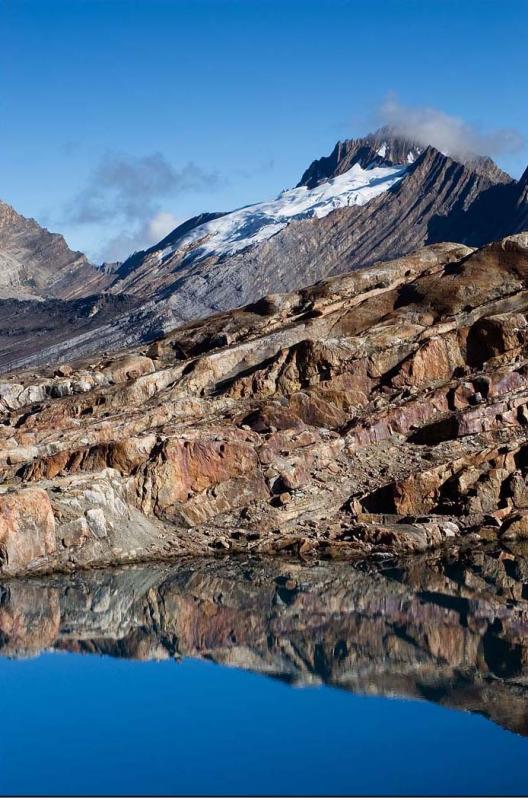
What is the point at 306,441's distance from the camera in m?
54.7

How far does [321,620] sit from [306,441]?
61.8 ft

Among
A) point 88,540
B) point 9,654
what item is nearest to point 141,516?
point 88,540

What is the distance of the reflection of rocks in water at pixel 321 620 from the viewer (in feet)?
98.8

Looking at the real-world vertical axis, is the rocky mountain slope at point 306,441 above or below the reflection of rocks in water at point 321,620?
above

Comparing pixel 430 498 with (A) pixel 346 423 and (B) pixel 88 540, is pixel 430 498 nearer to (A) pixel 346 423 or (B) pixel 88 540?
(A) pixel 346 423

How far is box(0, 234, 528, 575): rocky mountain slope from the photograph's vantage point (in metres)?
47.8

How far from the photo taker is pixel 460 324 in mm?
64312

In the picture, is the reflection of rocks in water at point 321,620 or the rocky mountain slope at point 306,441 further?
the rocky mountain slope at point 306,441

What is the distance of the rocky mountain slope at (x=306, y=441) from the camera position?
47.8 meters

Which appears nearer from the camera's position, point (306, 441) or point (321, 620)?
point (321, 620)

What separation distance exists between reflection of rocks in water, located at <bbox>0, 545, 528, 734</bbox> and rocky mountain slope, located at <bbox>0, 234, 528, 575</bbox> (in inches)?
85.6

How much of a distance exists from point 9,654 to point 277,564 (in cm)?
1490

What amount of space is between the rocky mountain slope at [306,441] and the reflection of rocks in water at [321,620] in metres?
2.17

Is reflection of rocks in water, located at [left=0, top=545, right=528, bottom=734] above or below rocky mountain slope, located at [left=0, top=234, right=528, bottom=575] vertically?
below
